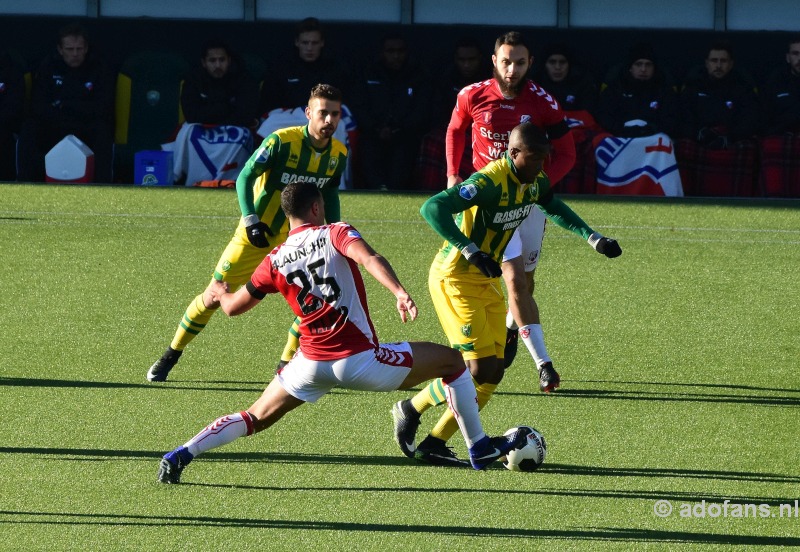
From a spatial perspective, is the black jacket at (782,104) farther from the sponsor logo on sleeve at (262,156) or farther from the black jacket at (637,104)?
the sponsor logo on sleeve at (262,156)

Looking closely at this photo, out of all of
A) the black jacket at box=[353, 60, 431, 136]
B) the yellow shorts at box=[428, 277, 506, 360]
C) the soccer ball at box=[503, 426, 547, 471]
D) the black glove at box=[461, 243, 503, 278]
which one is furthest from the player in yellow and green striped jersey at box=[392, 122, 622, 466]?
the black jacket at box=[353, 60, 431, 136]

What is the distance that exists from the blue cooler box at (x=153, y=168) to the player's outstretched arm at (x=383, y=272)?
1029 cm

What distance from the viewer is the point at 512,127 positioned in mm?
7961

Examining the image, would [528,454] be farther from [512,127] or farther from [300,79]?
[300,79]

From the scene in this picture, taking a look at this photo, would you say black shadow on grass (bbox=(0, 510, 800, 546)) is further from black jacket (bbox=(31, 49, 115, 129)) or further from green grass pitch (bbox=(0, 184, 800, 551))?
black jacket (bbox=(31, 49, 115, 129))

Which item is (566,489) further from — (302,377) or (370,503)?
(302,377)

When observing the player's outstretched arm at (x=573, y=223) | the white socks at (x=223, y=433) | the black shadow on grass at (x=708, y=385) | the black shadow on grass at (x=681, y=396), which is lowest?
the black shadow on grass at (x=681, y=396)

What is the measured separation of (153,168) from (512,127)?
848 cm

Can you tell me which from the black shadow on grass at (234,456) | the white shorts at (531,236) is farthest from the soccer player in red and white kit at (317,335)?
the white shorts at (531,236)

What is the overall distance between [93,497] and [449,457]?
1.66 m

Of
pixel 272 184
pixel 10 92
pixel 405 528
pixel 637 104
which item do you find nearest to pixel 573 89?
pixel 637 104

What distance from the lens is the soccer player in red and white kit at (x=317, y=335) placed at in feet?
19.3

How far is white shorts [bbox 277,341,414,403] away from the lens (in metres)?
5.89

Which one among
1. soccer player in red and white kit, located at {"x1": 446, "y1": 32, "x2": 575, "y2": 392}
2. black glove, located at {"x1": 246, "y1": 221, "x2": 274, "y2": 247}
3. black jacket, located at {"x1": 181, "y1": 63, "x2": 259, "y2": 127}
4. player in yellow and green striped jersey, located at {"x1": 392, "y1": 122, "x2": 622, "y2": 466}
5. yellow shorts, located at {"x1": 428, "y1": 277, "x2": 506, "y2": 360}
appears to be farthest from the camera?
black jacket, located at {"x1": 181, "y1": 63, "x2": 259, "y2": 127}
